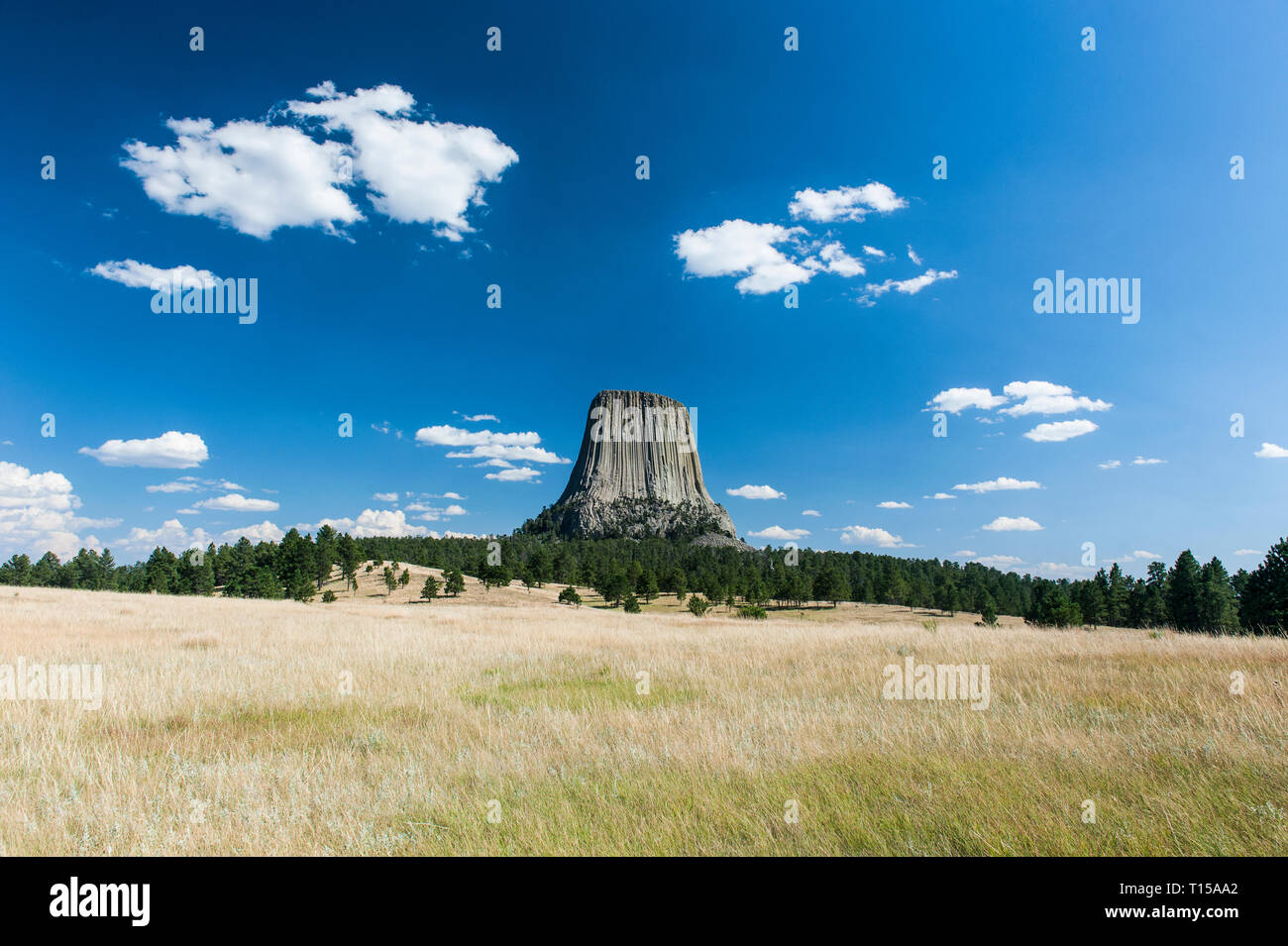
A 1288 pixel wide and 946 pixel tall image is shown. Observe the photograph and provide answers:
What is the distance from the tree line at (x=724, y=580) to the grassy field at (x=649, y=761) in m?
50.3

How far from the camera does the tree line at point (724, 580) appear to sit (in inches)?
2436

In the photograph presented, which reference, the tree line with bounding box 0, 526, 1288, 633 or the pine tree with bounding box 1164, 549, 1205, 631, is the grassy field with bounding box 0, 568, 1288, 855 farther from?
the pine tree with bounding box 1164, 549, 1205, 631

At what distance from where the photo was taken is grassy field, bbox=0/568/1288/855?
4395 mm

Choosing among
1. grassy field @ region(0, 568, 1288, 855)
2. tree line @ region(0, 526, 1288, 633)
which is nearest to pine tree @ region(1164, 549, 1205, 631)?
tree line @ region(0, 526, 1288, 633)

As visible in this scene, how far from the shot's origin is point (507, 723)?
25.5 ft

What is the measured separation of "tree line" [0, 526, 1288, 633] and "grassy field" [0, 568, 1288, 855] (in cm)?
5029

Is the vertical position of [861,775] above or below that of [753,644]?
above

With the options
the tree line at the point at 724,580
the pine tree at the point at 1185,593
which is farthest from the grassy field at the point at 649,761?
the pine tree at the point at 1185,593

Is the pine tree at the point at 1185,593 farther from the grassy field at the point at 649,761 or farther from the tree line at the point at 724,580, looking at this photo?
the grassy field at the point at 649,761
